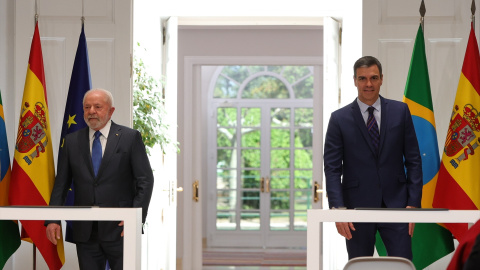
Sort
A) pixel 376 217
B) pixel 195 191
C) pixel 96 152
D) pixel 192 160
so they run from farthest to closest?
pixel 192 160
pixel 195 191
pixel 96 152
pixel 376 217

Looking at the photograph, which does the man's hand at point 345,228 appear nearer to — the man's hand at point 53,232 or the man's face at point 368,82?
the man's face at point 368,82

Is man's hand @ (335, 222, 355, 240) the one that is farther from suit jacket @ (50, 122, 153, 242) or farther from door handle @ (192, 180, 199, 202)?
door handle @ (192, 180, 199, 202)

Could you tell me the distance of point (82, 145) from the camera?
360 centimetres

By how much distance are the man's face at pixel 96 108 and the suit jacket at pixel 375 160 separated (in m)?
1.09

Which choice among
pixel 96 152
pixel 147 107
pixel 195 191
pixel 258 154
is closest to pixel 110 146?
pixel 96 152

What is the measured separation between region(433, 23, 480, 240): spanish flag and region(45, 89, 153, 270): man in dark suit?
1.80m

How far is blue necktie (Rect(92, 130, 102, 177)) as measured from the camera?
3598 millimetres

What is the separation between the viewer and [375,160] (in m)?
3.40

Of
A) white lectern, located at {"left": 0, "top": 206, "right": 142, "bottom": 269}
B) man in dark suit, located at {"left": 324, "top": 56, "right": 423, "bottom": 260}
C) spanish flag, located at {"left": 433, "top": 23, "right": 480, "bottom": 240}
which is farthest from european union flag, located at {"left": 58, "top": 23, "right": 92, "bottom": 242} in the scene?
spanish flag, located at {"left": 433, "top": 23, "right": 480, "bottom": 240}

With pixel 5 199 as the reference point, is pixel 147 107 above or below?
above

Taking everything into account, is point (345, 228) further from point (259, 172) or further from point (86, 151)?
point (259, 172)

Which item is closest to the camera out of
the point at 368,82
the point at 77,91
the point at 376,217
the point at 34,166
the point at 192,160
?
the point at 376,217

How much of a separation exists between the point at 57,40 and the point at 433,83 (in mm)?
2420

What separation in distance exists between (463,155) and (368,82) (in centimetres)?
126
